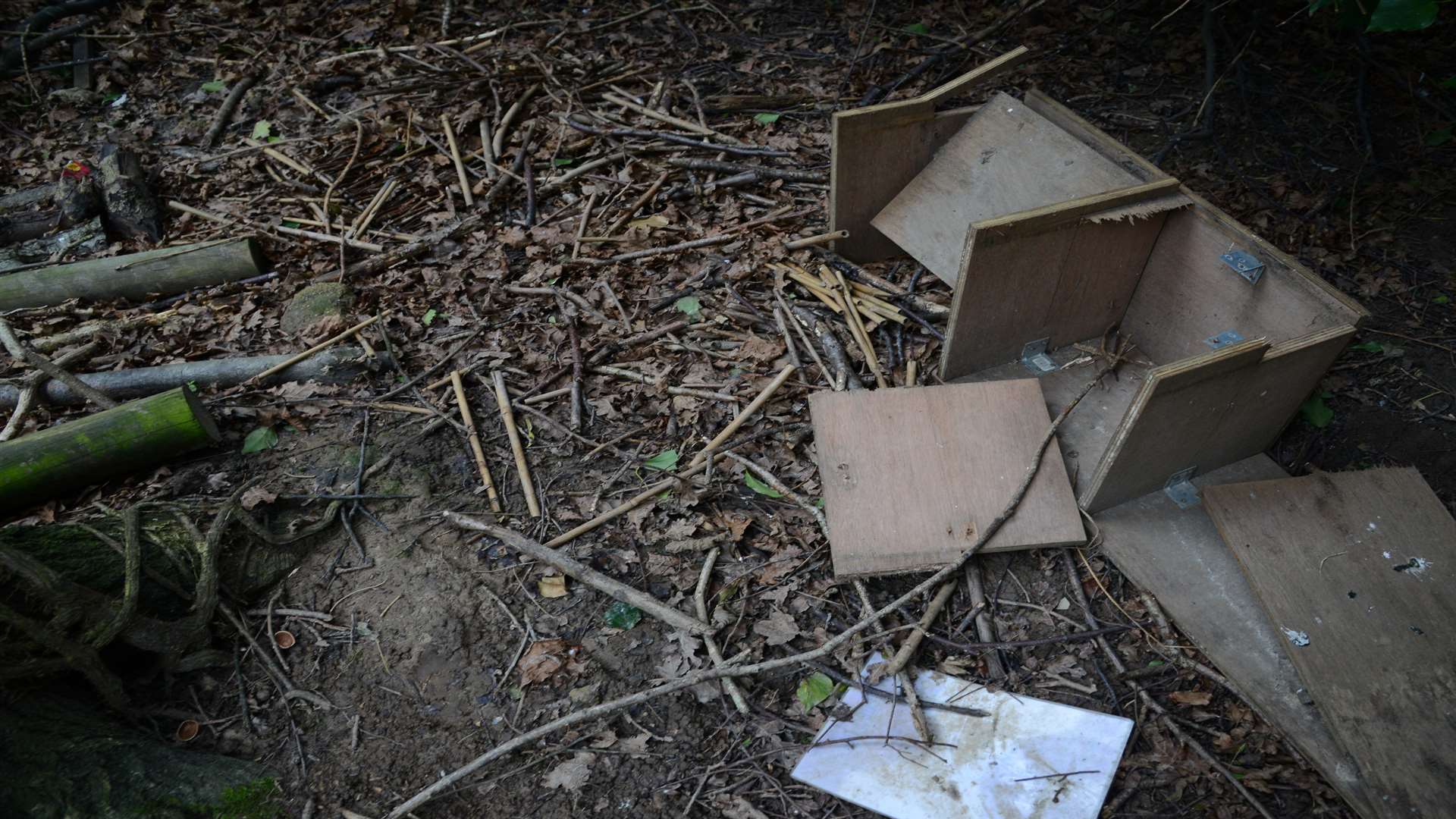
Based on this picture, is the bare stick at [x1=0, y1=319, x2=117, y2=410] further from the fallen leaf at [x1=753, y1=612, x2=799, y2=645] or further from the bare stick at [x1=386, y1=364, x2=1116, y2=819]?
the fallen leaf at [x1=753, y1=612, x2=799, y2=645]

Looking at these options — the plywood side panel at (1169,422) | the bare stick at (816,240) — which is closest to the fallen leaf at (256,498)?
the bare stick at (816,240)

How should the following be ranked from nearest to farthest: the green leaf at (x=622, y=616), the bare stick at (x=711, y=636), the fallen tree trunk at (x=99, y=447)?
the bare stick at (x=711, y=636)
the green leaf at (x=622, y=616)
the fallen tree trunk at (x=99, y=447)

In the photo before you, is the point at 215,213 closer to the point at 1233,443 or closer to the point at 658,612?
the point at 658,612

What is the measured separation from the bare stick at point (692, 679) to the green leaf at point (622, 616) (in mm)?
298

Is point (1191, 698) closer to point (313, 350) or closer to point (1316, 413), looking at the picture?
point (1316, 413)

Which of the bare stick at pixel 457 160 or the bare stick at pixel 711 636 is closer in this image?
the bare stick at pixel 711 636

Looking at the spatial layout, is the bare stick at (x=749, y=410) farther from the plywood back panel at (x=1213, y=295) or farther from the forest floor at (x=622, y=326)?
the plywood back panel at (x=1213, y=295)

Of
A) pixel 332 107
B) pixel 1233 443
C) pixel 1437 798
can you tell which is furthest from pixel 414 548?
pixel 332 107

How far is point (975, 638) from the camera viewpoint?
126 inches

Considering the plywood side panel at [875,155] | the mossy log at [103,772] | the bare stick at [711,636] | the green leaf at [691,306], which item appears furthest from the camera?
the green leaf at [691,306]

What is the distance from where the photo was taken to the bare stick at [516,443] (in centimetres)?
370

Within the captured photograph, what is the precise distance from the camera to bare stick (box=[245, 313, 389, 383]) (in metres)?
4.34

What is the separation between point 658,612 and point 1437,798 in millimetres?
2578

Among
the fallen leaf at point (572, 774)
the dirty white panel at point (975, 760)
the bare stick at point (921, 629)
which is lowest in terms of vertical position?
the dirty white panel at point (975, 760)
